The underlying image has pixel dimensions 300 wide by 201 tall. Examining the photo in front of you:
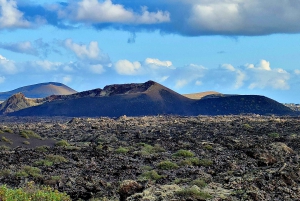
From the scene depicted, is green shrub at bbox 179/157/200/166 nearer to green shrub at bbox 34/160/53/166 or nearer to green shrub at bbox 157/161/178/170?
green shrub at bbox 157/161/178/170

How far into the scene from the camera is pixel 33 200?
12.0m

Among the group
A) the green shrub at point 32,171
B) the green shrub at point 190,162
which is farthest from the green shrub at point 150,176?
the green shrub at point 32,171

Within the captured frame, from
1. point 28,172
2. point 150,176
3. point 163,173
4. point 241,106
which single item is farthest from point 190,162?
point 241,106

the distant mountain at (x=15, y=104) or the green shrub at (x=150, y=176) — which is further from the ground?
the distant mountain at (x=15, y=104)

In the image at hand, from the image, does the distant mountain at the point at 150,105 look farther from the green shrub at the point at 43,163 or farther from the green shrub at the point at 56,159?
the green shrub at the point at 43,163

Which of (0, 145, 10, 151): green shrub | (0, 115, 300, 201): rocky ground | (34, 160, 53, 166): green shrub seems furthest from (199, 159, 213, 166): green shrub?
(0, 145, 10, 151): green shrub

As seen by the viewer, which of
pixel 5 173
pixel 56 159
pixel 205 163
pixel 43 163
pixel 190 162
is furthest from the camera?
pixel 56 159

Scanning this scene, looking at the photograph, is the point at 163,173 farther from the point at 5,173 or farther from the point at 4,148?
the point at 4,148

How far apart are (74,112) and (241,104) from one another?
48.3 meters

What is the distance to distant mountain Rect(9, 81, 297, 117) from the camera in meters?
127

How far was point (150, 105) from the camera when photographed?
13062 cm

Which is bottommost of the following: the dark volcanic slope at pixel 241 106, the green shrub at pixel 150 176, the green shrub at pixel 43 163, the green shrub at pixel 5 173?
the green shrub at pixel 150 176

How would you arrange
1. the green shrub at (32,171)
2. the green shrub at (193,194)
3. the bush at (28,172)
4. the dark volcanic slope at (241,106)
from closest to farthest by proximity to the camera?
the green shrub at (193,194) < the bush at (28,172) < the green shrub at (32,171) < the dark volcanic slope at (241,106)

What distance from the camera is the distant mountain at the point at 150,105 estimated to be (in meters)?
127
